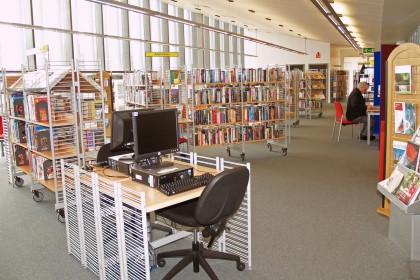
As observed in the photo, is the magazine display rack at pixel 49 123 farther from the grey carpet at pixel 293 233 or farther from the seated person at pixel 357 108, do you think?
the seated person at pixel 357 108

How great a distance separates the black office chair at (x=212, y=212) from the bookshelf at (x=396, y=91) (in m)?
1.97

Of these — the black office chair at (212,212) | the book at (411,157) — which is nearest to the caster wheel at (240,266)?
the black office chair at (212,212)

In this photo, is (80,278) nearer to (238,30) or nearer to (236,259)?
(236,259)

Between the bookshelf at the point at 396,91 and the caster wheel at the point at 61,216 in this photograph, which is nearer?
the bookshelf at the point at 396,91

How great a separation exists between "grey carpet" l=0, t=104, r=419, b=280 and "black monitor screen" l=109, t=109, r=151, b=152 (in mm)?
1131

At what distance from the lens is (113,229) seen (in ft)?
9.84

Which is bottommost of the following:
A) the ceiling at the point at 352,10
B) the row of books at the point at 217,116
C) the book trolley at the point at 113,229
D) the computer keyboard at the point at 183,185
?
the book trolley at the point at 113,229

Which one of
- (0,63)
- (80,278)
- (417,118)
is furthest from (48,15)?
(417,118)

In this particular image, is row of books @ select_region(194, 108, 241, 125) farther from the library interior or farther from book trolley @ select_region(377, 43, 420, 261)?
book trolley @ select_region(377, 43, 420, 261)

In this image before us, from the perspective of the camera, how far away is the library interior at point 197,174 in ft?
9.98

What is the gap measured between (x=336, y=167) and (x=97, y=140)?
163 inches

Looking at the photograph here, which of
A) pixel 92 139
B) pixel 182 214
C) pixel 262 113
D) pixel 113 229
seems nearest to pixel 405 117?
pixel 182 214

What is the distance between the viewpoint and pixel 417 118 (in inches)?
147

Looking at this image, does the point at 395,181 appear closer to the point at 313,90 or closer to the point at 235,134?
the point at 235,134
